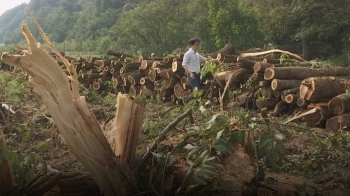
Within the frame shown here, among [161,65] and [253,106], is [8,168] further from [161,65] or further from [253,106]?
[161,65]

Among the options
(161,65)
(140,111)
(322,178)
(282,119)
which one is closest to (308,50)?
(161,65)

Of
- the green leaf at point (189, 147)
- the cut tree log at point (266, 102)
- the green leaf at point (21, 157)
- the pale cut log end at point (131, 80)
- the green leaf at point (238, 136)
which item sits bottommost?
the cut tree log at point (266, 102)

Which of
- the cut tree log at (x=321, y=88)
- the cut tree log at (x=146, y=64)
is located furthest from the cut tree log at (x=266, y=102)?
the cut tree log at (x=146, y=64)

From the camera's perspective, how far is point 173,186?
2.80 metres

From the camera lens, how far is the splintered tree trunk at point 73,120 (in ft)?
8.45

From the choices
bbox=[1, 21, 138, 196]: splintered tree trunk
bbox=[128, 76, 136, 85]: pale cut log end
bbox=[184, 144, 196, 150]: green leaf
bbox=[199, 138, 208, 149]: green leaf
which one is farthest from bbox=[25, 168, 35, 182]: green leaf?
bbox=[128, 76, 136, 85]: pale cut log end

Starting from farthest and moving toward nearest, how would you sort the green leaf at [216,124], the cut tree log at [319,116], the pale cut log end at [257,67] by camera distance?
1. the pale cut log end at [257,67]
2. the cut tree log at [319,116]
3. the green leaf at [216,124]

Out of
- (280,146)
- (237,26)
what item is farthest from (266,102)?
(237,26)

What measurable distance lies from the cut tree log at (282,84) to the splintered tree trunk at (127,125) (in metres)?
4.77

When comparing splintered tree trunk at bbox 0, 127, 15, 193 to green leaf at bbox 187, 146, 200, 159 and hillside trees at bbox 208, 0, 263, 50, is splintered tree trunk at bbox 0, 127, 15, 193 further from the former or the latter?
hillside trees at bbox 208, 0, 263, 50

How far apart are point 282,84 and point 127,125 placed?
4.90 m

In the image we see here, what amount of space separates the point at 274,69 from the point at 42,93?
17.8ft

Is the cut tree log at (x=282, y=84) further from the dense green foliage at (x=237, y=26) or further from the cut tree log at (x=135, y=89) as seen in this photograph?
the dense green foliage at (x=237, y=26)

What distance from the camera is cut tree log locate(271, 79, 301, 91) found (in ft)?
23.5
